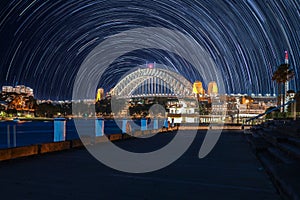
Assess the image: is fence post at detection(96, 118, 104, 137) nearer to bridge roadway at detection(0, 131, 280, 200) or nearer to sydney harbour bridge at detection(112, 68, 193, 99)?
bridge roadway at detection(0, 131, 280, 200)

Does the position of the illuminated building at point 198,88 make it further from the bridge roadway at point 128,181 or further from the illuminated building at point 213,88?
the bridge roadway at point 128,181

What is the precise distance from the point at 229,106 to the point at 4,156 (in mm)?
145576

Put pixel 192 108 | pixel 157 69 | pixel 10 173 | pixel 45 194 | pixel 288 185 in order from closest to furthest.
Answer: pixel 288 185 < pixel 45 194 < pixel 10 173 < pixel 192 108 < pixel 157 69

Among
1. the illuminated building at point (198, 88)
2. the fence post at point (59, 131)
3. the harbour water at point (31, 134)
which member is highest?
the illuminated building at point (198, 88)

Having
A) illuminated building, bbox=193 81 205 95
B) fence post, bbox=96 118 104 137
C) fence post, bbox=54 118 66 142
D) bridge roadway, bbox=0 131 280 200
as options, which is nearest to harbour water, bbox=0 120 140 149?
fence post, bbox=96 118 104 137

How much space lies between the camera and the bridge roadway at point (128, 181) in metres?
7.54

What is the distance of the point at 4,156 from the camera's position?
11938 millimetres

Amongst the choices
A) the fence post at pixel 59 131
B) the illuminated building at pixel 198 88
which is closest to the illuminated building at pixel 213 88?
the illuminated building at pixel 198 88

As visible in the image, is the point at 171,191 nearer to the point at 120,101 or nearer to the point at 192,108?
the point at 192,108

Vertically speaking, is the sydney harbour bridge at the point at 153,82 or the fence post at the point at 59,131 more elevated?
the sydney harbour bridge at the point at 153,82

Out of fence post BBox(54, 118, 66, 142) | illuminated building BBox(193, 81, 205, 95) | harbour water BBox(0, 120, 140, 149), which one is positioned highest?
illuminated building BBox(193, 81, 205, 95)

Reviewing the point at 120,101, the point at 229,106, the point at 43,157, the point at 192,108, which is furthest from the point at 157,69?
the point at 43,157

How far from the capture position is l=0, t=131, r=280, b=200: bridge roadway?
297 inches

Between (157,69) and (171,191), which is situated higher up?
(157,69)
